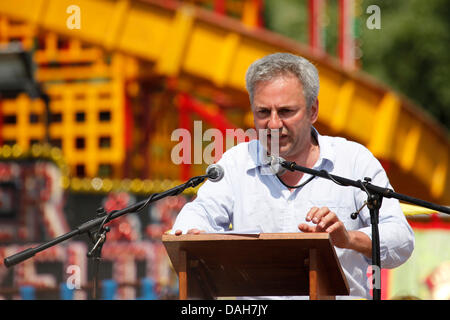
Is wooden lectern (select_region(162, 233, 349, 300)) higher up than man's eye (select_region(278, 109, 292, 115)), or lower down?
lower down

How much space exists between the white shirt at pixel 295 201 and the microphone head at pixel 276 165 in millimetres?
132

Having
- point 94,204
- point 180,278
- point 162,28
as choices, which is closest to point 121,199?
point 94,204

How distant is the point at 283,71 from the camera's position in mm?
3744

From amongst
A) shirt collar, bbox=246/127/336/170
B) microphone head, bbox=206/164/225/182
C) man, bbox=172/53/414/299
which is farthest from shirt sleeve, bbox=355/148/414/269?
microphone head, bbox=206/164/225/182

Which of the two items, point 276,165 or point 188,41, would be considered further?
point 188,41

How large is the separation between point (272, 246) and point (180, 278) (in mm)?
381

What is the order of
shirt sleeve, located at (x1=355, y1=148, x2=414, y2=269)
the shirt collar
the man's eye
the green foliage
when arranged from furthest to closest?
the green foliage
the shirt collar
the man's eye
shirt sleeve, located at (x1=355, y1=148, x2=414, y2=269)

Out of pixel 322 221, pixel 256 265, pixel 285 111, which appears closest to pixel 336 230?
pixel 322 221

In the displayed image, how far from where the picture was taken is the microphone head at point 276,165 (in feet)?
10.8

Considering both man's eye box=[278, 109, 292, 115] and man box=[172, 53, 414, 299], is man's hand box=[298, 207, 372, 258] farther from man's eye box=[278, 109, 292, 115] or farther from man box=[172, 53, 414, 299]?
man's eye box=[278, 109, 292, 115]

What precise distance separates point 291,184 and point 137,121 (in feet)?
38.9

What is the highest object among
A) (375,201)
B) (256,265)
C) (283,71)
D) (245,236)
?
(283,71)

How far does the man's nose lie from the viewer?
369cm

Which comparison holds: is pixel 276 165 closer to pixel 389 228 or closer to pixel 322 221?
pixel 322 221
